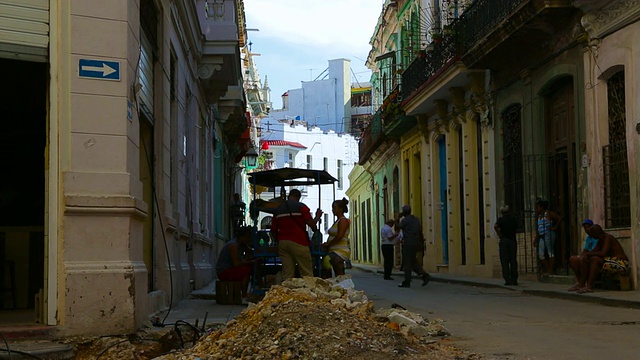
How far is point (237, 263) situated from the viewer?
1397 centimetres

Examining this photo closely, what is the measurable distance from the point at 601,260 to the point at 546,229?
3.60m

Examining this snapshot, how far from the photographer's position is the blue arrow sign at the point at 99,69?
874 centimetres

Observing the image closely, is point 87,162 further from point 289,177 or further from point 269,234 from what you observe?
point 289,177

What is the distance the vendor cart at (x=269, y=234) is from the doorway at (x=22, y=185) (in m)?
3.27

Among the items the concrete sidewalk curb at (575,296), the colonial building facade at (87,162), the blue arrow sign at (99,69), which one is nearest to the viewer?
the colonial building facade at (87,162)

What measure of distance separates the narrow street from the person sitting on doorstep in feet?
6.63

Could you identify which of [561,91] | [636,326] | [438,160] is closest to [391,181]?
[438,160]

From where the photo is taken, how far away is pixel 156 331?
8.82 m

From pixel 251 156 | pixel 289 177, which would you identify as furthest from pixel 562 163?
pixel 251 156

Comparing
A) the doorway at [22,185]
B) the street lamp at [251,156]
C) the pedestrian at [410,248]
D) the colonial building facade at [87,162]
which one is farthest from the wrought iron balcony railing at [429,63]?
the doorway at [22,185]

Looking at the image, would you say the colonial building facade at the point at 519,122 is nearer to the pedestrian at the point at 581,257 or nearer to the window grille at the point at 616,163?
the window grille at the point at 616,163

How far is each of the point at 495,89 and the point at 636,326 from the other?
13.7m

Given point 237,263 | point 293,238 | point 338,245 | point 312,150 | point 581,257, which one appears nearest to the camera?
point 293,238

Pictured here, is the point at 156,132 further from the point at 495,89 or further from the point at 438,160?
the point at 438,160
